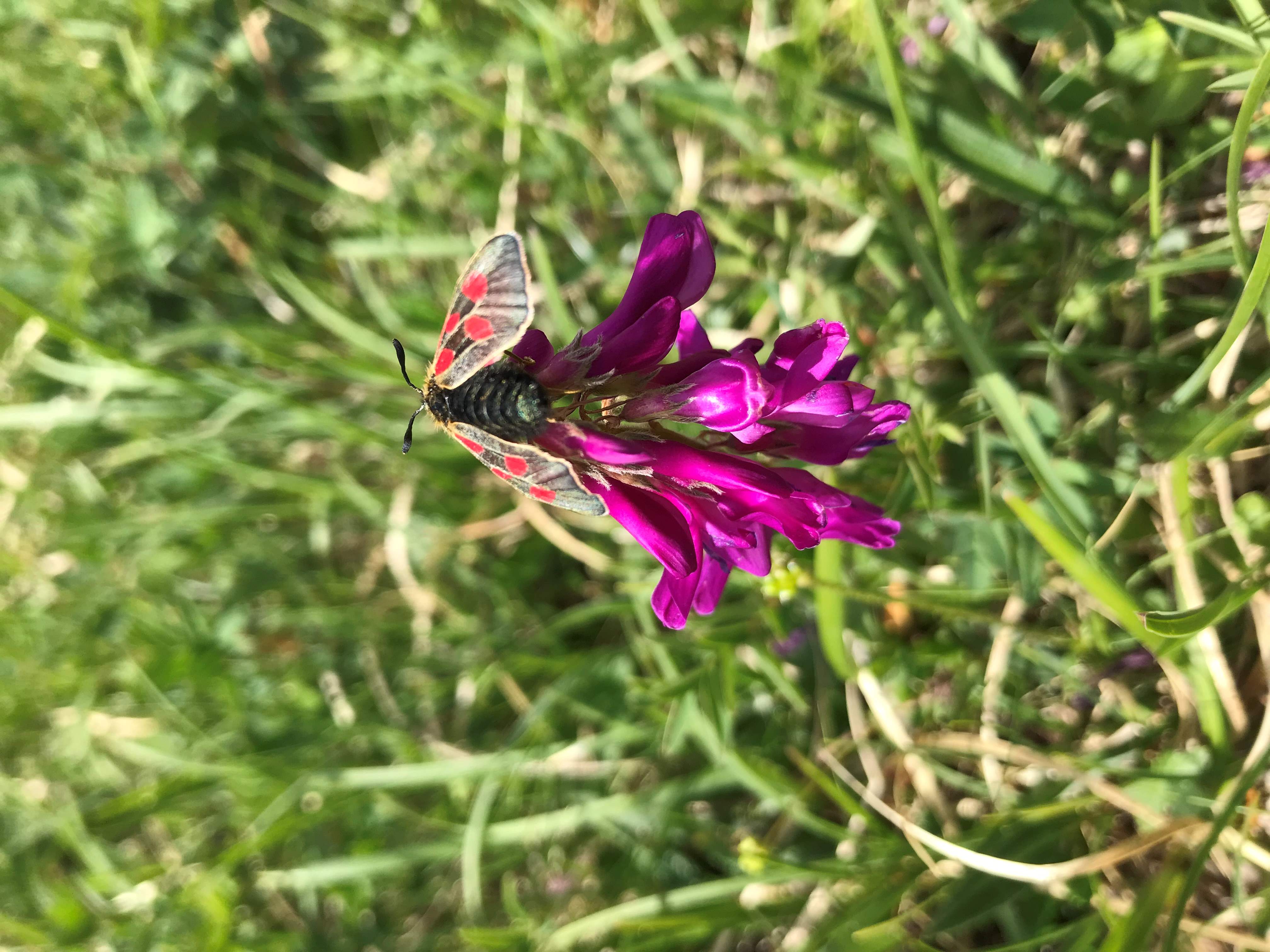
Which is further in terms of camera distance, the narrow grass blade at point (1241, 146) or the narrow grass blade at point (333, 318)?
the narrow grass blade at point (333, 318)

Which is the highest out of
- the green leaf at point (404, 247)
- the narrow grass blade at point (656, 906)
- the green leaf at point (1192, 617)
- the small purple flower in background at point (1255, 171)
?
the green leaf at point (404, 247)

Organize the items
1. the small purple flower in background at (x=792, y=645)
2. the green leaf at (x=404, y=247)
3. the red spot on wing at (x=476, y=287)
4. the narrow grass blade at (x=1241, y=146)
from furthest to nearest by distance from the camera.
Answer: the green leaf at (x=404, y=247)
the small purple flower in background at (x=792, y=645)
the narrow grass blade at (x=1241, y=146)
the red spot on wing at (x=476, y=287)

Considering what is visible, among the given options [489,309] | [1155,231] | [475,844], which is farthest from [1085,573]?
[475,844]

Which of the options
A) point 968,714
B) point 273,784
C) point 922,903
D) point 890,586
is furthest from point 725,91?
point 273,784

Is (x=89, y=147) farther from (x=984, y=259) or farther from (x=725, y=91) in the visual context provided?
(x=984, y=259)

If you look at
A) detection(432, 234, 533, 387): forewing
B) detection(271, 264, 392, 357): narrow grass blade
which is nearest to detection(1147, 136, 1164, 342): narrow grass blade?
detection(432, 234, 533, 387): forewing

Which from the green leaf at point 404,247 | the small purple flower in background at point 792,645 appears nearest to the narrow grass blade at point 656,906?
the small purple flower in background at point 792,645

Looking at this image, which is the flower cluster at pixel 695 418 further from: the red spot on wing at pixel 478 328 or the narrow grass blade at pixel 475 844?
the narrow grass blade at pixel 475 844

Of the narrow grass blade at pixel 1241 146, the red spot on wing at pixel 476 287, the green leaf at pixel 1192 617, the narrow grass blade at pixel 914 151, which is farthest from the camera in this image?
the narrow grass blade at pixel 914 151

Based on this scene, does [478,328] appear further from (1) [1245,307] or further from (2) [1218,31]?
(2) [1218,31]
